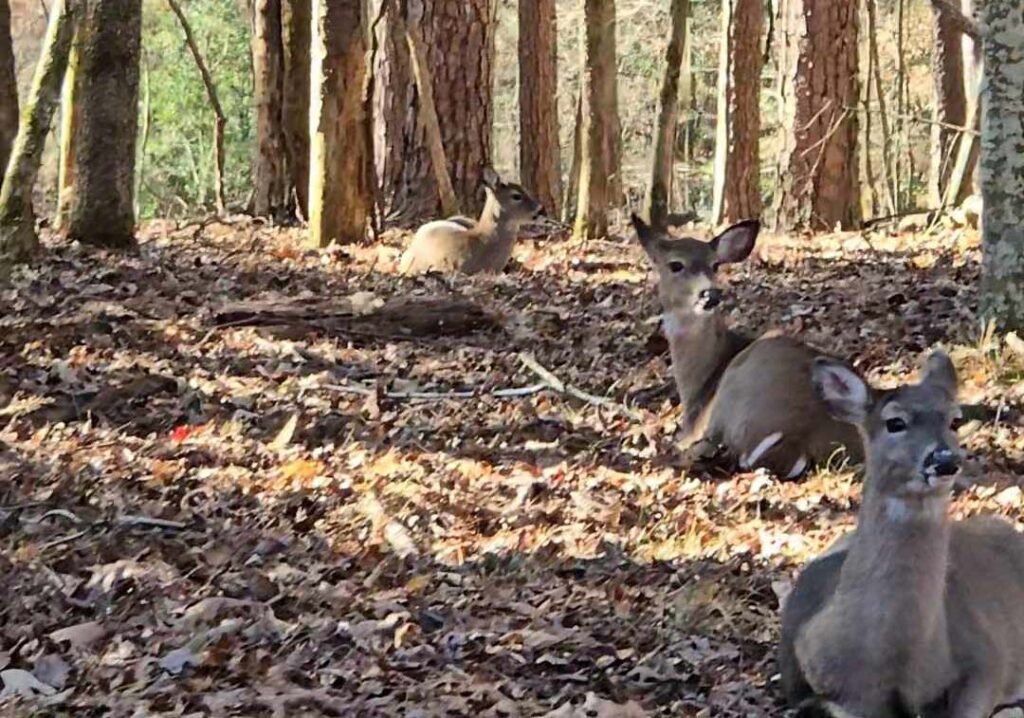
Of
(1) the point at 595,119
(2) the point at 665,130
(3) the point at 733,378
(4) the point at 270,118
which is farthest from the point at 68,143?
(3) the point at 733,378

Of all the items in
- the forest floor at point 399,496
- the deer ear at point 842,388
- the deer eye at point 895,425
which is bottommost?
the forest floor at point 399,496

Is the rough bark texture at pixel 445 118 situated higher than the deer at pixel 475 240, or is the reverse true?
the rough bark texture at pixel 445 118

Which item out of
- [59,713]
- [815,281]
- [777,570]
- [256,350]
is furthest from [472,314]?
[59,713]

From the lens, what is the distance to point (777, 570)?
6.18 metres

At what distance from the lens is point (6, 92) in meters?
13.2

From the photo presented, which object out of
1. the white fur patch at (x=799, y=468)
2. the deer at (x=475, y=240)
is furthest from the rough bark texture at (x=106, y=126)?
the white fur patch at (x=799, y=468)

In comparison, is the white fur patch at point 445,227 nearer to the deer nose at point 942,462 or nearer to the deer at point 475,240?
the deer at point 475,240

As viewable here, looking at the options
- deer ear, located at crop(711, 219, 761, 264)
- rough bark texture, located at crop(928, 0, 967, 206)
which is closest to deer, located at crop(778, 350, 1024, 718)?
deer ear, located at crop(711, 219, 761, 264)

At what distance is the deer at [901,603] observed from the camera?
4.49 meters

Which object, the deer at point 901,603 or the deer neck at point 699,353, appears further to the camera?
the deer neck at point 699,353

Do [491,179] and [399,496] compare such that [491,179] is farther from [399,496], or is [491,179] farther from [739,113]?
[399,496]

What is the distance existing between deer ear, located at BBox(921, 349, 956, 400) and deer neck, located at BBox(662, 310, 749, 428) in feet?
12.0

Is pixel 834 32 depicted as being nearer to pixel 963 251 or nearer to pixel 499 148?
pixel 963 251

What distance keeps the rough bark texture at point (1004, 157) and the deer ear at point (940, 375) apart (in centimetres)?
409
